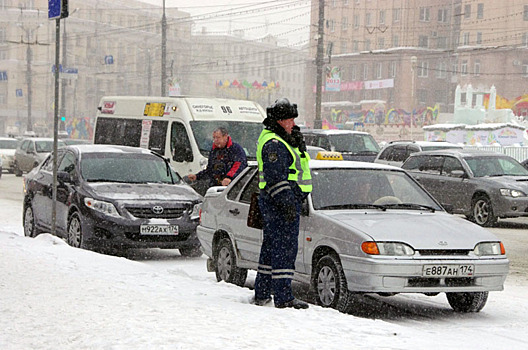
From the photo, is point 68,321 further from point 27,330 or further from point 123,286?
point 123,286

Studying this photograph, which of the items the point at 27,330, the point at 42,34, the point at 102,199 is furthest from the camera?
the point at 42,34

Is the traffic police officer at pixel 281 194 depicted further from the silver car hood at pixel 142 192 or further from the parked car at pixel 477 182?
the parked car at pixel 477 182

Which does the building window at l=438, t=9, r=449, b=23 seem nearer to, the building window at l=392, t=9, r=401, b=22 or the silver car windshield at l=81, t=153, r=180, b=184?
the building window at l=392, t=9, r=401, b=22

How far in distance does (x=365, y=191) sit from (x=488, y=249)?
142 centimetres

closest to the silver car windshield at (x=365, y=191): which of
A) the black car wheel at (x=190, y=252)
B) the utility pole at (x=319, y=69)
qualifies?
the black car wheel at (x=190, y=252)

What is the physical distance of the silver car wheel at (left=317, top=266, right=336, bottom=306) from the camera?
7.93 m

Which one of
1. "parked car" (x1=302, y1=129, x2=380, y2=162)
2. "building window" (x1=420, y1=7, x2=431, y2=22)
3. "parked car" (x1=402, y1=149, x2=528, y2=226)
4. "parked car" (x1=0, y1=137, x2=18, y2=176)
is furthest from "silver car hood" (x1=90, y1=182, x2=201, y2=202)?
"building window" (x1=420, y1=7, x2=431, y2=22)

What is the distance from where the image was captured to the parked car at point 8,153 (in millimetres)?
40125

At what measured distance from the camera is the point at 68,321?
615cm

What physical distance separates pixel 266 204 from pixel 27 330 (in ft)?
7.21

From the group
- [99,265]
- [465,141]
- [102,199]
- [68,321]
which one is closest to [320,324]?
[68,321]

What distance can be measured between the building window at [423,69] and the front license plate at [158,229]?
93.1 metres

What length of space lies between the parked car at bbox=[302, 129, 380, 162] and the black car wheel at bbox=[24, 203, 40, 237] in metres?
12.5

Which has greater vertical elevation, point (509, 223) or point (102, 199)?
point (102, 199)
